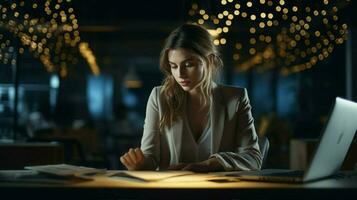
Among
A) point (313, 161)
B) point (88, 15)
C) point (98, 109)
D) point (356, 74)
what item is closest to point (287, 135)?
point (356, 74)

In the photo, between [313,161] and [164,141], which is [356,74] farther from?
[313,161]

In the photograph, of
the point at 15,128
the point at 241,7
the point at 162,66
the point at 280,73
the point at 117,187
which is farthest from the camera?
the point at 280,73

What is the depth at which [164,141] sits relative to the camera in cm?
260

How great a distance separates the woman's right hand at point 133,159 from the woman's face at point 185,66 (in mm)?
392

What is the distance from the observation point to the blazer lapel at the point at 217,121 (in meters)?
2.54

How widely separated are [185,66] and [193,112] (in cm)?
29

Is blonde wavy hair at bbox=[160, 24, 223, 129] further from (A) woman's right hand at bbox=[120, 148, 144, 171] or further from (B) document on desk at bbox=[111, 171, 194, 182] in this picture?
(B) document on desk at bbox=[111, 171, 194, 182]

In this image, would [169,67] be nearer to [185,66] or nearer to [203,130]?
[185,66]

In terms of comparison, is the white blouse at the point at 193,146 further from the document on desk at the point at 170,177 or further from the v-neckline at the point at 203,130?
the document on desk at the point at 170,177

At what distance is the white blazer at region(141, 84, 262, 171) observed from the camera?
254cm

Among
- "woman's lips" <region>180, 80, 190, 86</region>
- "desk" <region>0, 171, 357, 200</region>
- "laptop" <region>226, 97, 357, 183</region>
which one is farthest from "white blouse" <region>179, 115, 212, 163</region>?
"desk" <region>0, 171, 357, 200</region>

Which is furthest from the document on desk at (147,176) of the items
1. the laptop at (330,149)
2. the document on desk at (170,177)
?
the laptop at (330,149)

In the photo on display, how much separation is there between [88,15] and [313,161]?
8861 mm

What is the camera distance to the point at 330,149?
1.85m
